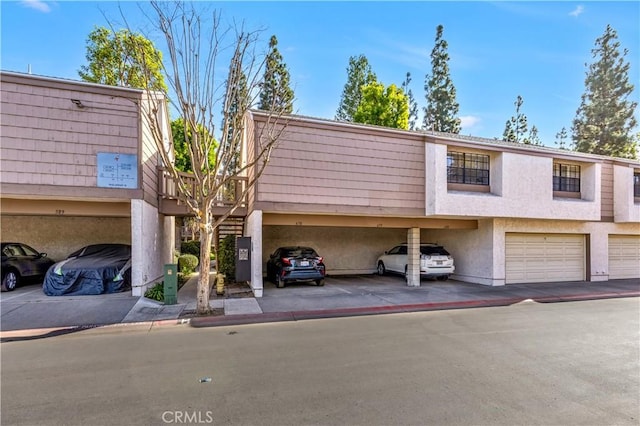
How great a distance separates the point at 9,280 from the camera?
1093cm

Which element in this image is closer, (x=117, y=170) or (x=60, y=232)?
(x=117, y=170)

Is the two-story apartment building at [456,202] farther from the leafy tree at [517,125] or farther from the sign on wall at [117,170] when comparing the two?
the leafy tree at [517,125]

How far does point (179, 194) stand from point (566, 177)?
16.0 metres

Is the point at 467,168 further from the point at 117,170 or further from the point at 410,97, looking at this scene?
the point at 410,97

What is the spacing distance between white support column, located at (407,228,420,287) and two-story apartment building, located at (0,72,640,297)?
5 centimetres

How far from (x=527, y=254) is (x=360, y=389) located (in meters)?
13.0

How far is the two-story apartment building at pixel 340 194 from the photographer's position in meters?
9.42

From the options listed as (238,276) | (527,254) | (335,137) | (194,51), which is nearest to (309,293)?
(238,276)

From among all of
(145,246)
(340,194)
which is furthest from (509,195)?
(145,246)

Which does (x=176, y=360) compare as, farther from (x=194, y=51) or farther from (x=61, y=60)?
(x=61, y=60)

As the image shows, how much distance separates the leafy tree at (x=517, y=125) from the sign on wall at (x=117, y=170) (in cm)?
3671

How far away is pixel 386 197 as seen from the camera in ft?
39.2

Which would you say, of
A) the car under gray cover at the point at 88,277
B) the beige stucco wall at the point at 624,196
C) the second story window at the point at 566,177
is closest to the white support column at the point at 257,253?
the car under gray cover at the point at 88,277

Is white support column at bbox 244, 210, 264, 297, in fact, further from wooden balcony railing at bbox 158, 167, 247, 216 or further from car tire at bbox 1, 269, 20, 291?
car tire at bbox 1, 269, 20, 291
